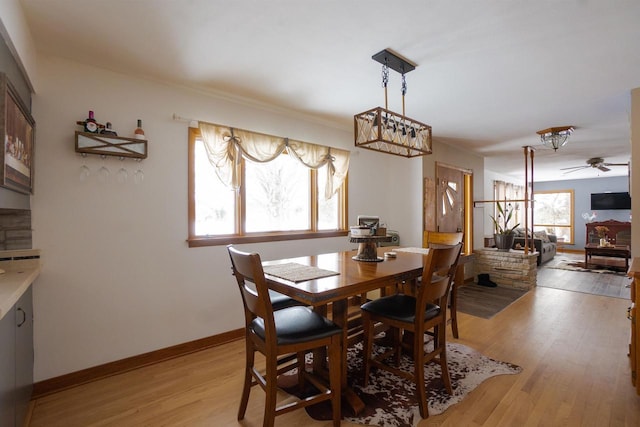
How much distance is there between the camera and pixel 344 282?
1.55 m

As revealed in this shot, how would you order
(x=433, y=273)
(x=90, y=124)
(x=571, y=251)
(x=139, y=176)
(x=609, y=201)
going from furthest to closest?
(x=571, y=251)
(x=609, y=201)
(x=139, y=176)
(x=90, y=124)
(x=433, y=273)

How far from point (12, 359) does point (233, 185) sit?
179 cm

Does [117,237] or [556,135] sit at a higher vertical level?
[556,135]

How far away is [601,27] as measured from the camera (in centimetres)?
175

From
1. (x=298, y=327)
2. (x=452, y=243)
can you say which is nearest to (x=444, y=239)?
(x=452, y=243)

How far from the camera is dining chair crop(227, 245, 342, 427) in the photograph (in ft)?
4.64

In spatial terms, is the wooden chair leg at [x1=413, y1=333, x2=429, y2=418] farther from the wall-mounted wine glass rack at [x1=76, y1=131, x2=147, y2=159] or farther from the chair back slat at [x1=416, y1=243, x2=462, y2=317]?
the wall-mounted wine glass rack at [x1=76, y1=131, x2=147, y2=159]

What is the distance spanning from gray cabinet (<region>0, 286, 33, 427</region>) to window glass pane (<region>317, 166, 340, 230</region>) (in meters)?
2.58

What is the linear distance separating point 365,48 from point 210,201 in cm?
184

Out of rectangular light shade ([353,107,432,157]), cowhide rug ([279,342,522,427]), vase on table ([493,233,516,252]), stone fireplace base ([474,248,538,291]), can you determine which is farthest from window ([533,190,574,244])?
rectangular light shade ([353,107,432,157])

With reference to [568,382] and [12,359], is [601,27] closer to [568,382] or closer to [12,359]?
[568,382]

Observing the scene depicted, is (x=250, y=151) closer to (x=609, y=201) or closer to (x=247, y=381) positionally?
(x=247, y=381)

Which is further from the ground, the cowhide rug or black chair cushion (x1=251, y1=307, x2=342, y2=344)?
black chair cushion (x1=251, y1=307, x2=342, y2=344)

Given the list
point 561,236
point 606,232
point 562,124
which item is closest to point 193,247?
point 562,124
